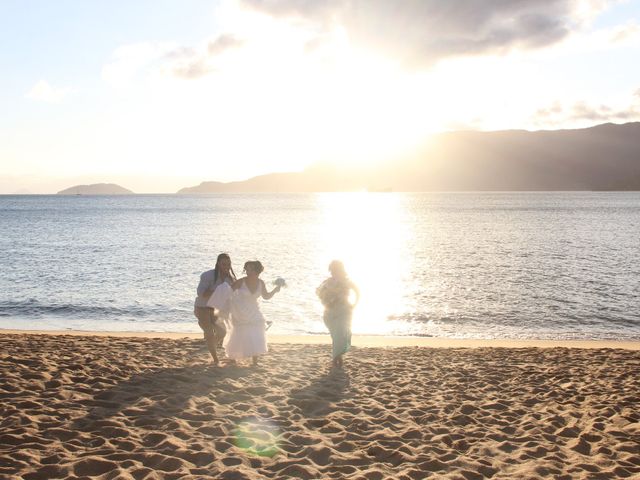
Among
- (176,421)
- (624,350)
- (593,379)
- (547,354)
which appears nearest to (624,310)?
(624,350)

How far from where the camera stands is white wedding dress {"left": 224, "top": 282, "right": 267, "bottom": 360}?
33.4ft

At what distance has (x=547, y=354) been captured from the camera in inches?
496

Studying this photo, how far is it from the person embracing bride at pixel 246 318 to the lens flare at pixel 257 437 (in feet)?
9.52

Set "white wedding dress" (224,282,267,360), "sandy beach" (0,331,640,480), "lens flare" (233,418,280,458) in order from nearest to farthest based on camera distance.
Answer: "sandy beach" (0,331,640,480) < "lens flare" (233,418,280,458) < "white wedding dress" (224,282,267,360)

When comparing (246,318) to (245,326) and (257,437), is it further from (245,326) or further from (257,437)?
(257,437)

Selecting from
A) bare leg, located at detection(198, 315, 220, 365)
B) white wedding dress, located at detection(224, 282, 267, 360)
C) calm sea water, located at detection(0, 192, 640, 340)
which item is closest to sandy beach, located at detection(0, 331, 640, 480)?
A: bare leg, located at detection(198, 315, 220, 365)

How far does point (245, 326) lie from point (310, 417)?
3.03m

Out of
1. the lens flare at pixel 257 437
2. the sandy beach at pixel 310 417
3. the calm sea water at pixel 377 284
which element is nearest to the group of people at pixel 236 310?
the sandy beach at pixel 310 417

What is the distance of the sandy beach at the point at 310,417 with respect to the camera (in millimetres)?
5914

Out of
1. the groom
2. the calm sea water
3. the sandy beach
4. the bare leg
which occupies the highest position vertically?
the groom

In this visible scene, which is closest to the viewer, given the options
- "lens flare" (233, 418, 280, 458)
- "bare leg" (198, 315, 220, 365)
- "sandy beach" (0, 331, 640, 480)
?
"sandy beach" (0, 331, 640, 480)

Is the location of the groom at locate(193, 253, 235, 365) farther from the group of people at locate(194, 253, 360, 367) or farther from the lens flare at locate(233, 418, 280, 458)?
the lens flare at locate(233, 418, 280, 458)

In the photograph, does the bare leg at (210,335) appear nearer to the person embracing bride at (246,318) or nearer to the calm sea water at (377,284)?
the person embracing bride at (246,318)

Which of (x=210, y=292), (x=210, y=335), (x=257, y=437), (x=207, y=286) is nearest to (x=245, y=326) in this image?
(x=210, y=335)
